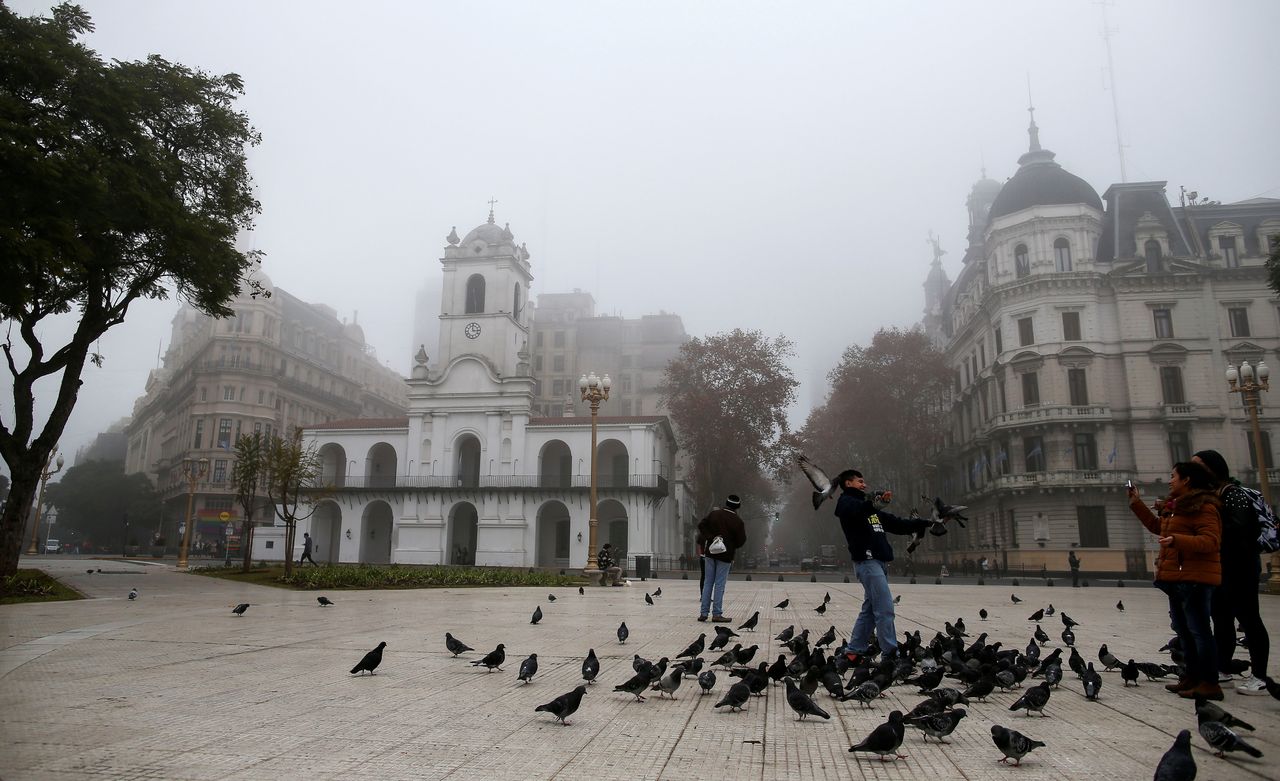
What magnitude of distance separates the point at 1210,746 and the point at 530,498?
43968mm

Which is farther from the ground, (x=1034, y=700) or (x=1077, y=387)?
(x=1077, y=387)

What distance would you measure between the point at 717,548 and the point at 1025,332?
38.8m

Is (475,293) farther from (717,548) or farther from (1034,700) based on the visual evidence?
(1034,700)

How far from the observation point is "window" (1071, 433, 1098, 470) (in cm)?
4053

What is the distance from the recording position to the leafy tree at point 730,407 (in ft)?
154

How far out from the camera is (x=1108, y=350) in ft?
136

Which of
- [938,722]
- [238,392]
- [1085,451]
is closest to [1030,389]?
[1085,451]

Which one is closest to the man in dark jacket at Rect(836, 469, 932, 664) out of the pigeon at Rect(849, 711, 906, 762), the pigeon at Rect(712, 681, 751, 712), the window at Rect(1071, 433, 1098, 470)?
the pigeon at Rect(712, 681, 751, 712)

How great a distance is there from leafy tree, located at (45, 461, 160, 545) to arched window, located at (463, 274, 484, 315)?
34.6 m

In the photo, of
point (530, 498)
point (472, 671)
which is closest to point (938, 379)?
point (530, 498)

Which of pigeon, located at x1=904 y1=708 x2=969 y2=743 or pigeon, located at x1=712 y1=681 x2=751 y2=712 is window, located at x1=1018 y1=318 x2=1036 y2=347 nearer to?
pigeon, located at x1=712 y1=681 x2=751 y2=712

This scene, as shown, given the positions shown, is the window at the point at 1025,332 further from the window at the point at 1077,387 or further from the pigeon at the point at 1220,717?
the pigeon at the point at 1220,717

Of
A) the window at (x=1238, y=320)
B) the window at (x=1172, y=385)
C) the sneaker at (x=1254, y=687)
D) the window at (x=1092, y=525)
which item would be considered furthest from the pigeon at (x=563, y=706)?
the window at (x=1238, y=320)

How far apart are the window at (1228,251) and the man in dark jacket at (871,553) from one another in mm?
45937
